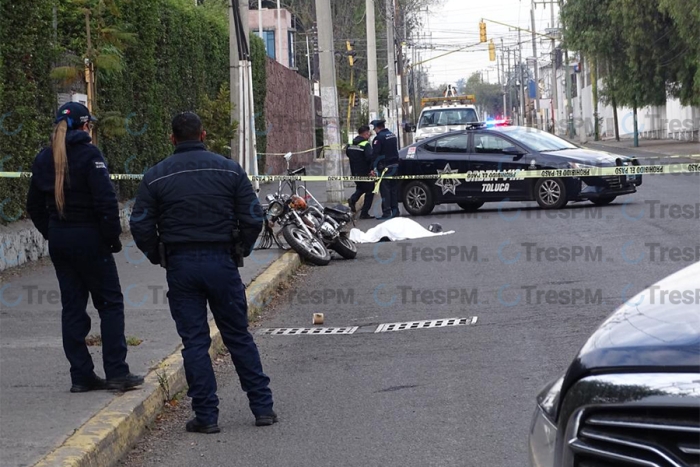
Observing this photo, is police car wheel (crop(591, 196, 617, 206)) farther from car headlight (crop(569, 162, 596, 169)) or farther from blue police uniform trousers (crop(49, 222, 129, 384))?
blue police uniform trousers (crop(49, 222, 129, 384))

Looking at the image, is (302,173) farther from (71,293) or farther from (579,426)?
(579,426)

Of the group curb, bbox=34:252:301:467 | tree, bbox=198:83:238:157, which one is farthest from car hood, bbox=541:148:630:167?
curb, bbox=34:252:301:467

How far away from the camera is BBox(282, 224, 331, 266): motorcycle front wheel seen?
14375 millimetres

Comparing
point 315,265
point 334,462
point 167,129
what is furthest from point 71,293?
point 167,129

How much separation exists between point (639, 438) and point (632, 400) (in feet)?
0.35

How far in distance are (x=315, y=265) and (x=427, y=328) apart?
5.19 m

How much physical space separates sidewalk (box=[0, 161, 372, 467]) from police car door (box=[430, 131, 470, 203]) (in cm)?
758

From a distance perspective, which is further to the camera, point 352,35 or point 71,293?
point 352,35

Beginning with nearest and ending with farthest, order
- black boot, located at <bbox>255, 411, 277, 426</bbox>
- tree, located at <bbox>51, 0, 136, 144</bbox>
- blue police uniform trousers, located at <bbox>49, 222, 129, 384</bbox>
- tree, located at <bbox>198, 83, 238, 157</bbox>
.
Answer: black boot, located at <bbox>255, 411, 277, 426</bbox> < blue police uniform trousers, located at <bbox>49, 222, 129, 384</bbox> < tree, located at <bbox>51, 0, 136, 144</bbox> < tree, located at <bbox>198, 83, 238, 157</bbox>

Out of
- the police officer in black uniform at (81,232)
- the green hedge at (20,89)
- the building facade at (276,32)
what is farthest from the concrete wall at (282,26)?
the police officer in black uniform at (81,232)

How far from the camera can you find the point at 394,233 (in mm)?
17438

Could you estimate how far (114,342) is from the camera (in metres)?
7.21

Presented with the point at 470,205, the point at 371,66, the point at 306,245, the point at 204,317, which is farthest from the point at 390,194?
the point at 371,66

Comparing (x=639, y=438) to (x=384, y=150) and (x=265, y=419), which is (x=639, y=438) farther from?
(x=384, y=150)
